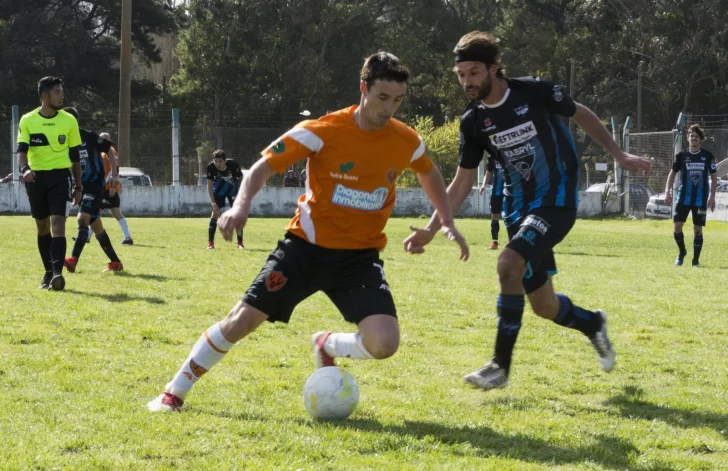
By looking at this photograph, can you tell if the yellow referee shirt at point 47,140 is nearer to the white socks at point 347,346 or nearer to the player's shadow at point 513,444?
the white socks at point 347,346

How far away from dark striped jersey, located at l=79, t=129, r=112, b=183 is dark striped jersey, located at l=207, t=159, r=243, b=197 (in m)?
3.98

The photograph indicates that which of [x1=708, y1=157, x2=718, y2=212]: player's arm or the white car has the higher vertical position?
[x1=708, y1=157, x2=718, y2=212]: player's arm

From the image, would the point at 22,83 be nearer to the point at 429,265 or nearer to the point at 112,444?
the point at 429,265

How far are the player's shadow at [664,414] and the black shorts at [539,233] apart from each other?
0.88 meters

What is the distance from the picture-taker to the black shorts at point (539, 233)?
5238 millimetres

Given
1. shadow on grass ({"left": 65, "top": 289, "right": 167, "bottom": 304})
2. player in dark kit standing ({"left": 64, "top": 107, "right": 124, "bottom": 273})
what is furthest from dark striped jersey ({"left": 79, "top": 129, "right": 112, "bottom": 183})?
shadow on grass ({"left": 65, "top": 289, "right": 167, "bottom": 304})

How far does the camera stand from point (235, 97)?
151ft

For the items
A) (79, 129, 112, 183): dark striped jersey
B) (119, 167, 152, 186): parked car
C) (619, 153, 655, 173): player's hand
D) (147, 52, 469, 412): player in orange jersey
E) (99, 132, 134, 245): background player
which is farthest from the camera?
(119, 167, 152, 186): parked car

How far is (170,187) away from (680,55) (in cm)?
3104

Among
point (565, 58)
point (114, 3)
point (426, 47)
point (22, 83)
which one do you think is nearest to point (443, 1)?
point (426, 47)

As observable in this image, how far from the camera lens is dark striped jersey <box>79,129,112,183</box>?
466 inches

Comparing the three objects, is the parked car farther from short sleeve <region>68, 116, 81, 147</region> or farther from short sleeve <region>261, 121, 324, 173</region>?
short sleeve <region>261, 121, 324, 173</region>

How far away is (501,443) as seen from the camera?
4336 mm

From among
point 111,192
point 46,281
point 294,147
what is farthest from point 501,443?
point 111,192
